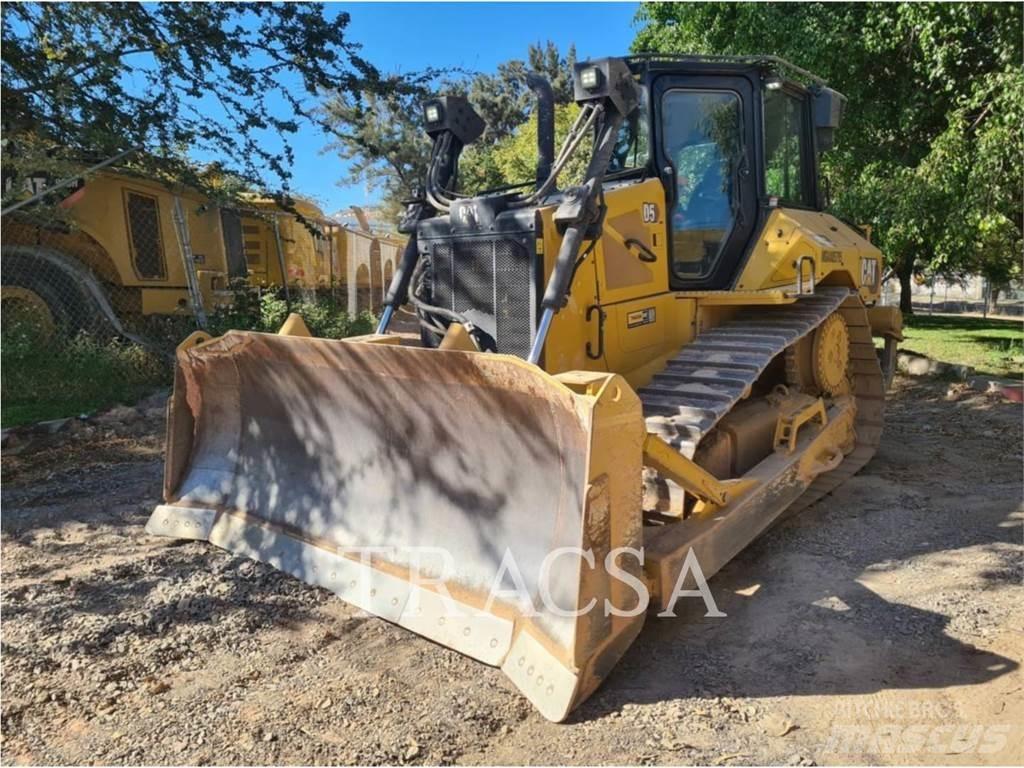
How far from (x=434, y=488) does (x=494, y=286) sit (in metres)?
1.30

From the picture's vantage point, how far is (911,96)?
10.7 m

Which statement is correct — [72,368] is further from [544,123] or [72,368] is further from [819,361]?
[819,361]

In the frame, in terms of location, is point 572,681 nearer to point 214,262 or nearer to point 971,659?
point 971,659

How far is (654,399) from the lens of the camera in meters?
3.98

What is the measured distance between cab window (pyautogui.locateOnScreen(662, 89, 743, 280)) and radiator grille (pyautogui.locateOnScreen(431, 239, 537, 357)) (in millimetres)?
1205

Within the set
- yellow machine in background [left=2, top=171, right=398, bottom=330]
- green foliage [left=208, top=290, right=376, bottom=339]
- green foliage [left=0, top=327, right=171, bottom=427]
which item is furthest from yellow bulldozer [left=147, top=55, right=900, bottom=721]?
green foliage [left=208, top=290, right=376, bottom=339]

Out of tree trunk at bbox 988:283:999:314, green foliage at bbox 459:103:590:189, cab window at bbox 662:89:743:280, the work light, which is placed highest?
green foliage at bbox 459:103:590:189

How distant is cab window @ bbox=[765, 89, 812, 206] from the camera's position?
209 inches

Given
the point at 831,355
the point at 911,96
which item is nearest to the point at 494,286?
the point at 831,355

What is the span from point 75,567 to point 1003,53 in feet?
34.3

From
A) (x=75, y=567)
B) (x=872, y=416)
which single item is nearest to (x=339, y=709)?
(x=75, y=567)

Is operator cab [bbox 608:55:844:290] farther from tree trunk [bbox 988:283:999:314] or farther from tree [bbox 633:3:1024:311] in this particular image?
tree trunk [bbox 988:283:999:314]

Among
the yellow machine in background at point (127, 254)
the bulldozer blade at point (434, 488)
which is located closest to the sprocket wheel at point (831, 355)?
the bulldozer blade at point (434, 488)

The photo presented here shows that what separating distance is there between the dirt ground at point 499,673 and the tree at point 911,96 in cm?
642
